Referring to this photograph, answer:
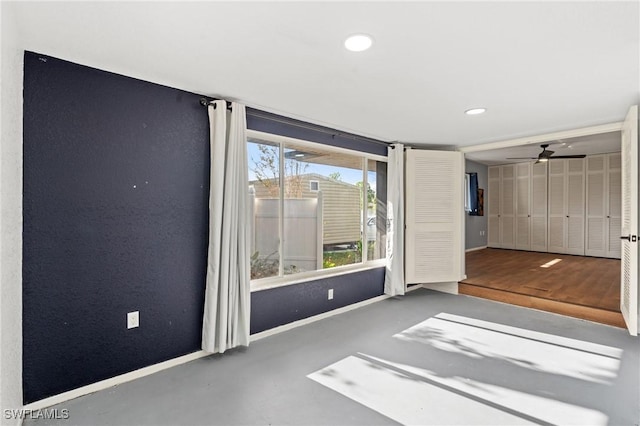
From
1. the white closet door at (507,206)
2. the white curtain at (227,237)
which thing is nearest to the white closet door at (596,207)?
the white closet door at (507,206)

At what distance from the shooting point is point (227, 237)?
2.74 meters

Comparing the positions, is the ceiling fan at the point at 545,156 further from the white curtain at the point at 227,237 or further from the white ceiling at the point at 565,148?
the white curtain at the point at 227,237

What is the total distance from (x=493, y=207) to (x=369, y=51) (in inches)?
302

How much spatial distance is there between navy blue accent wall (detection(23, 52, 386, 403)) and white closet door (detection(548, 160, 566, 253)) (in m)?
7.74

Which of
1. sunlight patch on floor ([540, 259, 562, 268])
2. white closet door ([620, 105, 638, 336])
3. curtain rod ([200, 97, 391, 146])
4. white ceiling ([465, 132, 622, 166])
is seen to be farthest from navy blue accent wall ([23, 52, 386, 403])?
sunlight patch on floor ([540, 259, 562, 268])

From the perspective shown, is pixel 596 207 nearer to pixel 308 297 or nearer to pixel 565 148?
pixel 565 148

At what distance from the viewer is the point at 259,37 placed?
181 cm

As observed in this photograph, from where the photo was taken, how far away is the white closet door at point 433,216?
4.70m

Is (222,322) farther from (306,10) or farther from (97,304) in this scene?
(306,10)

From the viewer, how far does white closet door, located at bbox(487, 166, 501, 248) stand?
8266 millimetres

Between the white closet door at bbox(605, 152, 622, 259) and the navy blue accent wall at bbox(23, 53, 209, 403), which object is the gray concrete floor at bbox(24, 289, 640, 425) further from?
the white closet door at bbox(605, 152, 622, 259)

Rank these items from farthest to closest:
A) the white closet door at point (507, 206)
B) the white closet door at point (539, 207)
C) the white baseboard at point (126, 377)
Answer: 1. the white closet door at point (507, 206)
2. the white closet door at point (539, 207)
3. the white baseboard at point (126, 377)

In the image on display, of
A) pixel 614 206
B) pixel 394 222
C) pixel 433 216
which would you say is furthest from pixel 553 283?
pixel 614 206

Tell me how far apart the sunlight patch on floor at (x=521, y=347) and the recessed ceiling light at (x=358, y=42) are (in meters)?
2.57
